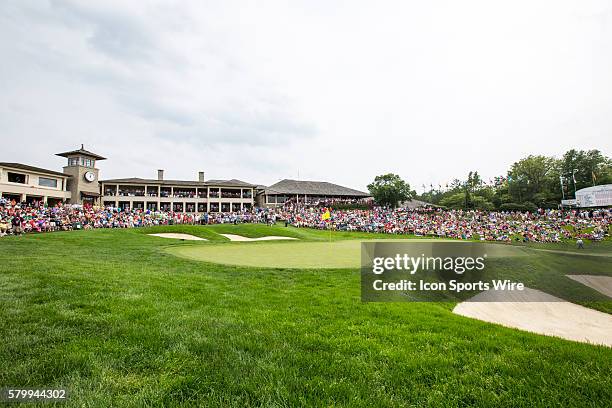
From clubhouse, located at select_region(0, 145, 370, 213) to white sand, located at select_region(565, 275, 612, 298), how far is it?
5846 cm

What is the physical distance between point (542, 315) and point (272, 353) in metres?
7.04

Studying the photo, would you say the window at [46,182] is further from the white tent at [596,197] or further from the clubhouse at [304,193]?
the white tent at [596,197]

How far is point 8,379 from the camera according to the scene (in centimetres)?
306

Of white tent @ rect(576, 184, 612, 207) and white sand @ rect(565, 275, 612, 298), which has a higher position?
white tent @ rect(576, 184, 612, 207)

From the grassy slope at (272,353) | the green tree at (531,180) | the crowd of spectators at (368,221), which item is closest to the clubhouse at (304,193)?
the crowd of spectators at (368,221)

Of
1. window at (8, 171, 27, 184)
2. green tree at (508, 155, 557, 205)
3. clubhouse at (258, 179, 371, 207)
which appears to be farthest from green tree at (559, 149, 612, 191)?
window at (8, 171, 27, 184)

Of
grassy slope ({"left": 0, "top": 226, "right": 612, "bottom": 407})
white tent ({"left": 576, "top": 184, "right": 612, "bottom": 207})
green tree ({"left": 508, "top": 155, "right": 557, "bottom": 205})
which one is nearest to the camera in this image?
grassy slope ({"left": 0, "top": 226, "right": 612, "bottom": 407})

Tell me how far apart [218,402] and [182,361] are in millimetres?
987

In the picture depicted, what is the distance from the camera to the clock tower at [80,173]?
49.9 meters

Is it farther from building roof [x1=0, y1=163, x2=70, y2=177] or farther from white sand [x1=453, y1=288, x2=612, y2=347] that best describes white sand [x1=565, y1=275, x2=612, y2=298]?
building roof [x1=0, y1=163, x2=70, y2=177]

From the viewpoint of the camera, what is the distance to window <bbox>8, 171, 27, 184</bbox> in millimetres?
42906

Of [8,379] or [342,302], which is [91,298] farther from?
[342,302]

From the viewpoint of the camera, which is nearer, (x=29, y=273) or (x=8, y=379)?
(x=8, y=379)

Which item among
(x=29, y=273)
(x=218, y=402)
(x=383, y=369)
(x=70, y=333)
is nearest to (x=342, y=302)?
(x=383, y=369)
